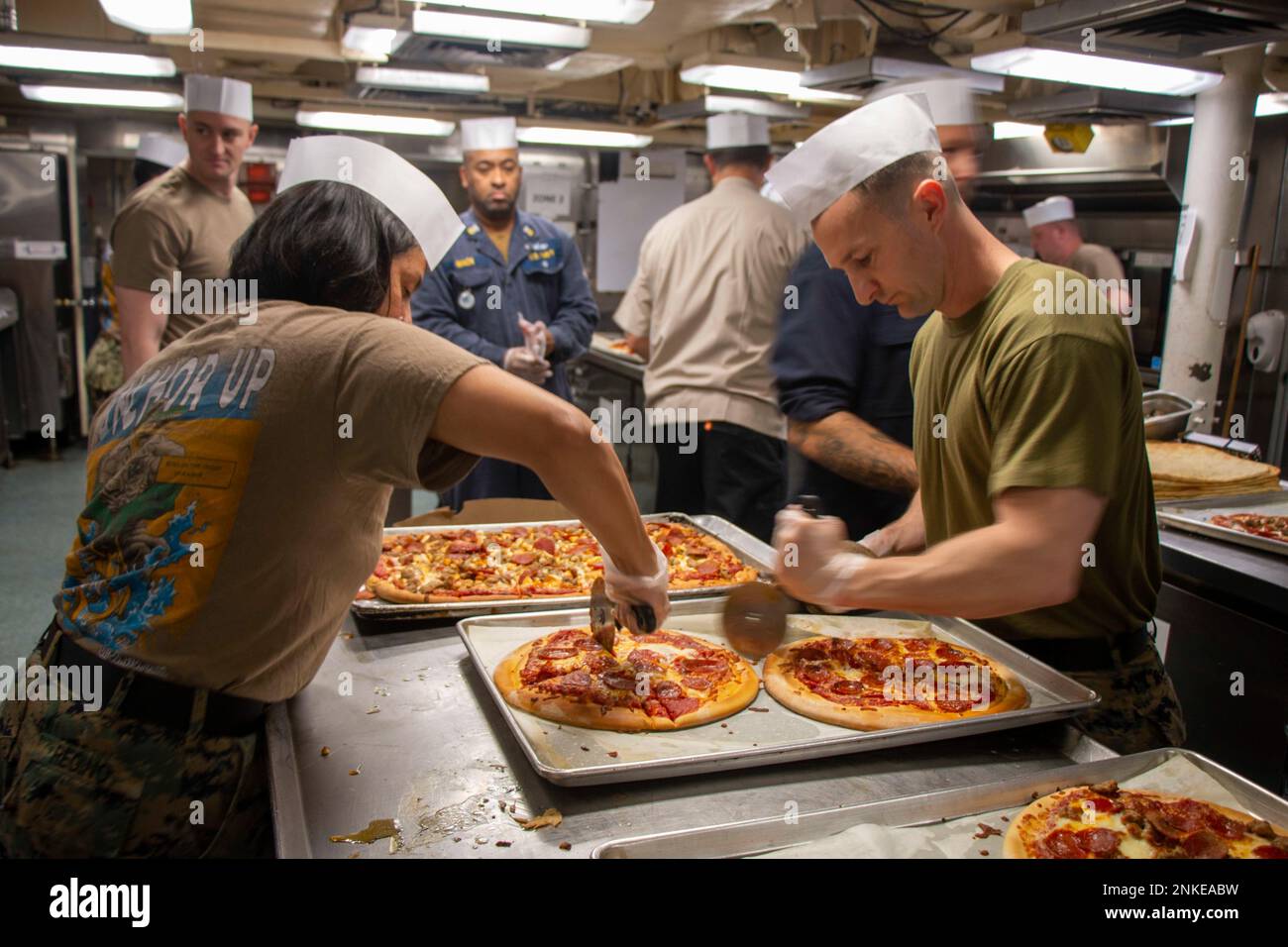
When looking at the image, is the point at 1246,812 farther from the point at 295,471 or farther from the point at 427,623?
the point at 427,623

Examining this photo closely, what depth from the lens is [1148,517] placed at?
1.73 metres

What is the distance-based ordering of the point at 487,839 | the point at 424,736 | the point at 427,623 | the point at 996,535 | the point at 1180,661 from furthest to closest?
1. the point at 1180,661
2. the point at 427,623
3. the point at 424,736
4. the point at 996,535
5. the point at 487,839

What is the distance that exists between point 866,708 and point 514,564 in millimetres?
1149

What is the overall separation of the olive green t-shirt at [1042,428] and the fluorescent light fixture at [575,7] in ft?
6.32

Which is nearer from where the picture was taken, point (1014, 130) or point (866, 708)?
point (866, 708)

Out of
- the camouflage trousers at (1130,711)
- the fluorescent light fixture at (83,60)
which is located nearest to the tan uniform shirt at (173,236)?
the fluorescent light fixture at (83,60)

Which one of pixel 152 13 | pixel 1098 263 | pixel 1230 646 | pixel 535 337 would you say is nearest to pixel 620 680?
pixel 1230 646

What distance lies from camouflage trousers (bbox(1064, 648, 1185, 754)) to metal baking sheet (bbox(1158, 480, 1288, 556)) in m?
1.24

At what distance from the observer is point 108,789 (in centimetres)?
139

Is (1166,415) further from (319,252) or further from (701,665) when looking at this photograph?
(319,252)

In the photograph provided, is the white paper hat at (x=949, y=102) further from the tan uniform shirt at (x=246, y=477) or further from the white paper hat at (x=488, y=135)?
the white paper hat at (x=488, y=135)

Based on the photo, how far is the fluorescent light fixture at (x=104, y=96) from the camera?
6.10 meters

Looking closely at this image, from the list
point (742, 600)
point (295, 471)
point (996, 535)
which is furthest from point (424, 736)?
point (996, 535)
